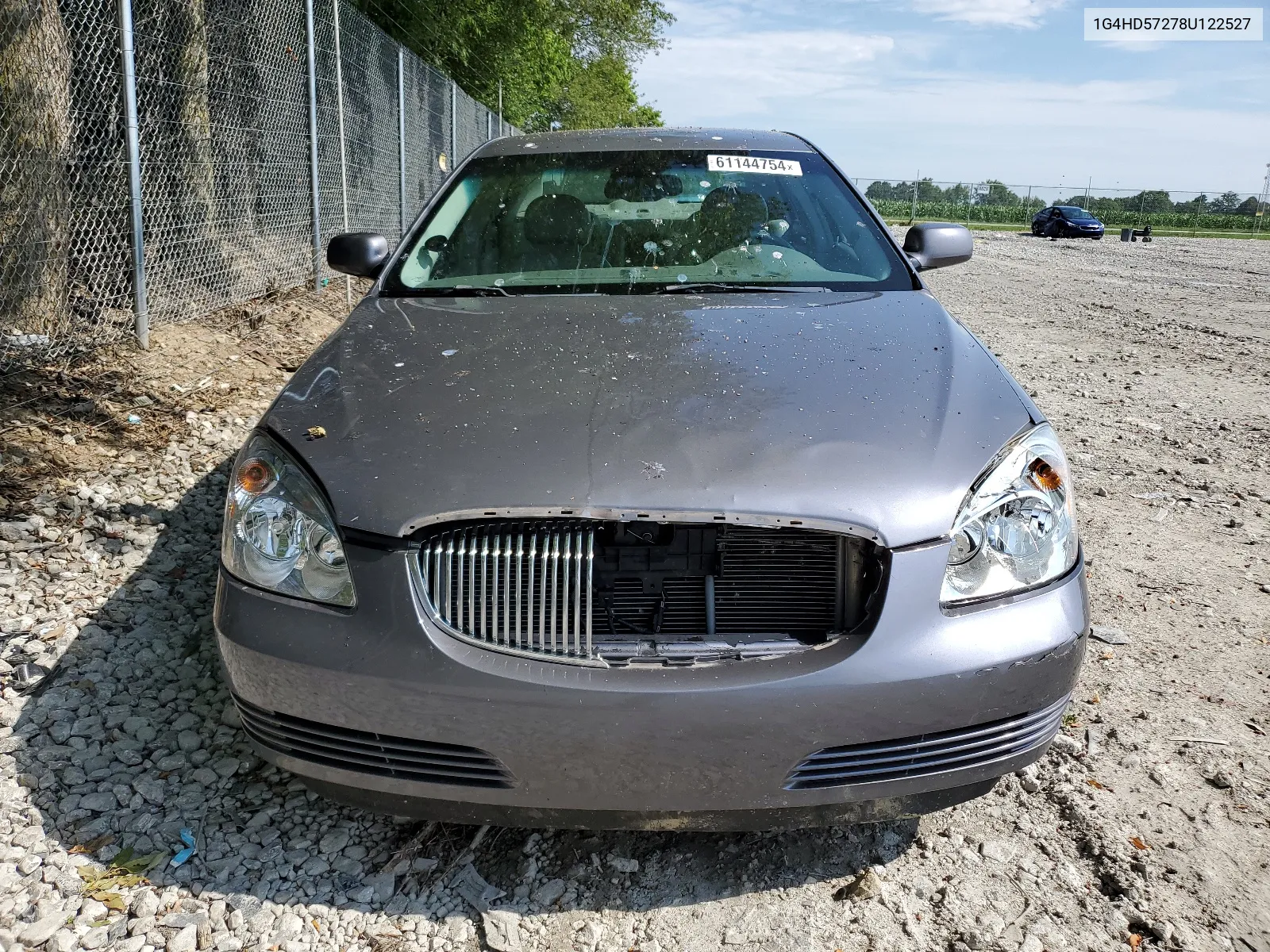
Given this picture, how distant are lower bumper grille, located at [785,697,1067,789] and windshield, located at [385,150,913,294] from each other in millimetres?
1640

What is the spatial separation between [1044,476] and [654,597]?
869 millimetres

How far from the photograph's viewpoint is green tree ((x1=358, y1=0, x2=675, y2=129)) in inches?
589

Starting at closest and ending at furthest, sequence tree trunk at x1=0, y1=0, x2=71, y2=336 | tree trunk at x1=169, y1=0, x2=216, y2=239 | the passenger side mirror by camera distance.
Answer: the passenger side mirror → tree trunk at x1=0, y1=0, x2=71, y2=336 → tree trunk at x1=169, y1=0, x2=216, y2=239

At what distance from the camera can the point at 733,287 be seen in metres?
3.20

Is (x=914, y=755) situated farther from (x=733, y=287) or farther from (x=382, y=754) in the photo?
(x=733, y=287)

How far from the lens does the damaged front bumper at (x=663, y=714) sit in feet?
6.08

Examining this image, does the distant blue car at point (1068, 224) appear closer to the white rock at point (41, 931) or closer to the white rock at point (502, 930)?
the white rock at point (502, 930)

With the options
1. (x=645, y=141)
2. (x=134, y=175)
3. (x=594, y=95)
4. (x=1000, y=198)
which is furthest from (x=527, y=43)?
(x=1000, y=198)

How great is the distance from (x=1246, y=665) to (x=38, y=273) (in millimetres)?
6010

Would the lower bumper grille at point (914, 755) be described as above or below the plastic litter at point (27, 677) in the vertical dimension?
above

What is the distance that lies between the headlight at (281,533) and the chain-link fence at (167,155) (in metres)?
3.90

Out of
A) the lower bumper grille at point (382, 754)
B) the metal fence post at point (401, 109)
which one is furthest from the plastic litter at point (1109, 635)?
the metal fence post at point (401, 109)

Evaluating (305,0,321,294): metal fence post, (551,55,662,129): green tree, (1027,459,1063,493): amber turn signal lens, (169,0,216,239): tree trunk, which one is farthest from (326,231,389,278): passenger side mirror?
(551,55,662,129): green tree

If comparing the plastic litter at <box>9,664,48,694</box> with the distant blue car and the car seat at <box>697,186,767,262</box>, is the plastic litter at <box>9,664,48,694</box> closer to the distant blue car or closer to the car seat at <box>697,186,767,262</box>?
the car seat at <box>697,186,767,262</box>
